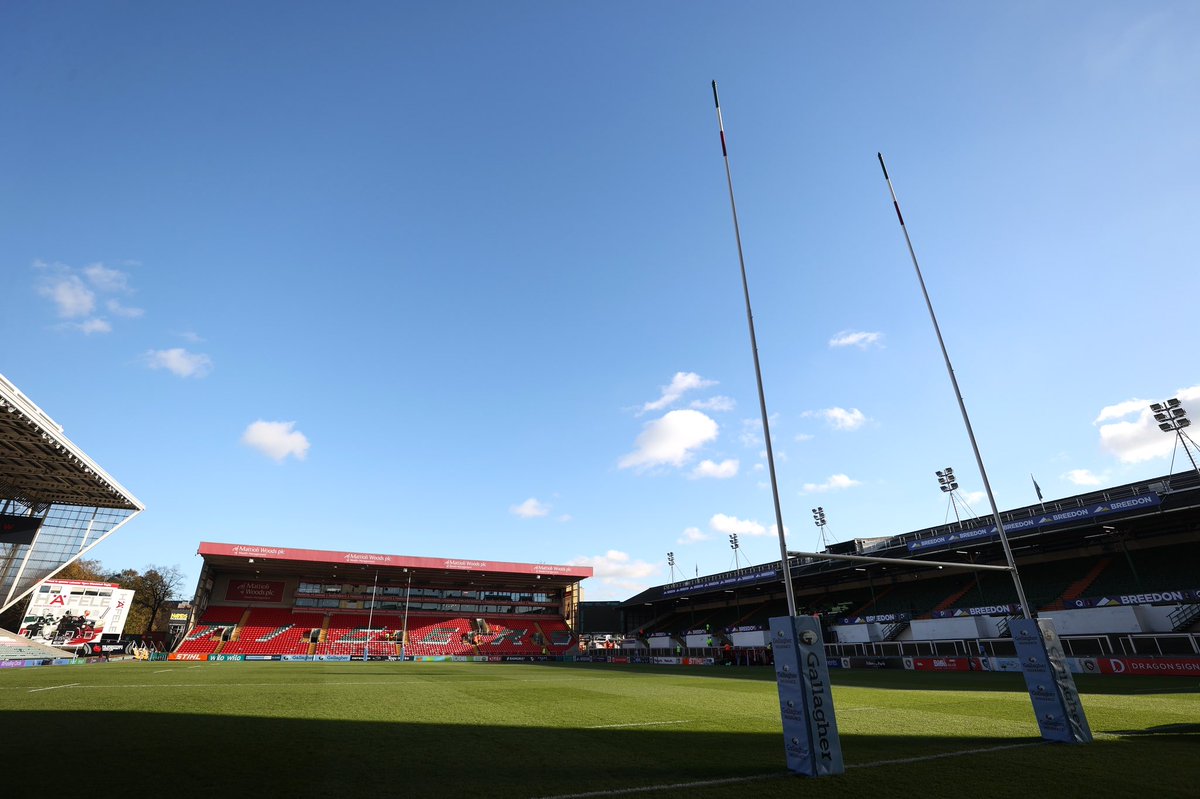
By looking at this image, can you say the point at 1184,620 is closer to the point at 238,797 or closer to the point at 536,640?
the point at 238,797

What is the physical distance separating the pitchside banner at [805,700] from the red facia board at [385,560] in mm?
61523

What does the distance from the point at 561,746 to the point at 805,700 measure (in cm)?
448

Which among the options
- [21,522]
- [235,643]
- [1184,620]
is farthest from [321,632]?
[1184,620]

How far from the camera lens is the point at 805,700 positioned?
7.26 meters

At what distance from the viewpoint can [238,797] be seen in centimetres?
592

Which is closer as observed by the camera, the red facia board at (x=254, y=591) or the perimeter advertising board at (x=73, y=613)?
the perimeter advertising board at (x=73, y=613)

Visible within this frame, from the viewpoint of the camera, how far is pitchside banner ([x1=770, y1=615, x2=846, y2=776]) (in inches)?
278

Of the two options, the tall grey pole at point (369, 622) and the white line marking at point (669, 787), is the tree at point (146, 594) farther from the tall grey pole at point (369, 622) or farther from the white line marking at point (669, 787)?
the white line marking at point (669, 787)

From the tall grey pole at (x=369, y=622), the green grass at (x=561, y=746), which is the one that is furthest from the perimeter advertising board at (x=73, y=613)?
the green grass at (x=561, y=746)

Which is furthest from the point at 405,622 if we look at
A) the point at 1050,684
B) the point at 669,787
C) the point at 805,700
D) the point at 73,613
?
the point at 1050,684

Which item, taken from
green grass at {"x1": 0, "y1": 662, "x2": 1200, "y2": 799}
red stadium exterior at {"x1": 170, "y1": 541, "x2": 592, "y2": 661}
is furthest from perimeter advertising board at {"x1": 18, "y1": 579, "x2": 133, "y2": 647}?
green grass at {"x1": 0, "y1": 662, "x2": 1200, "y2": 799}

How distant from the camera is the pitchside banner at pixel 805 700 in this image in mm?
7066


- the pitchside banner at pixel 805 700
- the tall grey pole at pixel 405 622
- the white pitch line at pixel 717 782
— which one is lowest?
the white pitch line at pixel 717 782

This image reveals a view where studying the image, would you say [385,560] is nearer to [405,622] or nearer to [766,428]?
[405,622]
